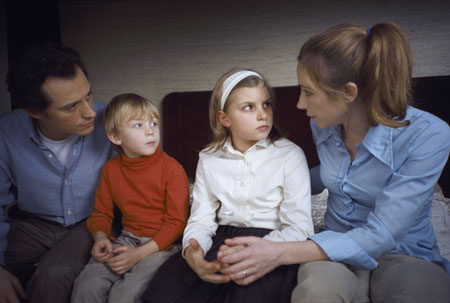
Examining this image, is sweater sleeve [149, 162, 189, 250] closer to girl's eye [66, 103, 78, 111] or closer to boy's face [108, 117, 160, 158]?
boy's face [108, 117, 160, 158]

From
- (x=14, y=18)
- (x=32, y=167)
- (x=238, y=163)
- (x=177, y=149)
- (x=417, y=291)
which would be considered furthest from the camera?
(x=177, y=149)

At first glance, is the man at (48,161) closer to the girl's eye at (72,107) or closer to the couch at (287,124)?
the girl's eye at (72,107)

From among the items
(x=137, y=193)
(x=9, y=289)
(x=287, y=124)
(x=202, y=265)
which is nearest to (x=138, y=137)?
(x=137, y=193)

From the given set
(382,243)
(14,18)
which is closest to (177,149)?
(14,18)

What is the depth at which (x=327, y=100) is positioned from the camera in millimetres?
930

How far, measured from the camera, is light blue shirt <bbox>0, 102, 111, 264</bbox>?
1287 mm

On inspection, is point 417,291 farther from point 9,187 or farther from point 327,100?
point 9,187

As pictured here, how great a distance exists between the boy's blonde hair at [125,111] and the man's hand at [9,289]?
617 mm

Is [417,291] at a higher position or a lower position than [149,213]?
higher

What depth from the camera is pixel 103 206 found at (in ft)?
4.16

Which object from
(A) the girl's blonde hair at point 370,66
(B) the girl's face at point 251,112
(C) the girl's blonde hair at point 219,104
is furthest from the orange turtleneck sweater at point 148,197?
(A) the girl's blonde hair at point 370,66

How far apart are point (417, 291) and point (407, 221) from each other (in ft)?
0.58

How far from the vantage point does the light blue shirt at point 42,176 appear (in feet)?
4.22

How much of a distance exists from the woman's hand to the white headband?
565 mm
